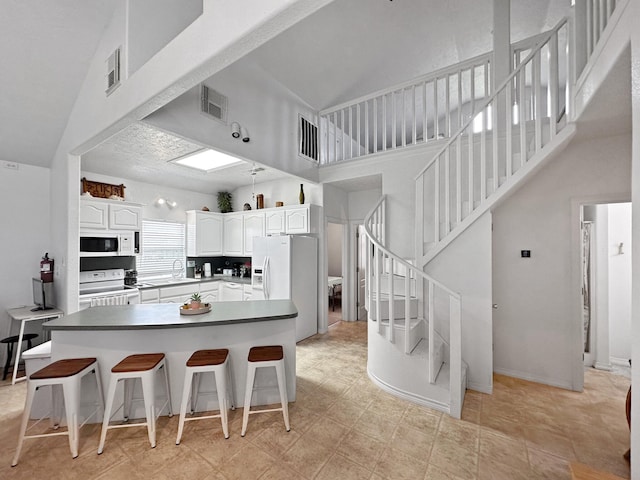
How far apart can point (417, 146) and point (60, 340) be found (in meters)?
4.37

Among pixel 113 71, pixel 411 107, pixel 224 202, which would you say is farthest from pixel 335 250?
pixel 113 71

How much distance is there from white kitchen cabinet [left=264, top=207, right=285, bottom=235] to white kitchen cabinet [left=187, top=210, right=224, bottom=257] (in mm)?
1274

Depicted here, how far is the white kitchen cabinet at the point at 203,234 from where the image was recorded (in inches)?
203

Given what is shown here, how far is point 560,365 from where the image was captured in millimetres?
2908

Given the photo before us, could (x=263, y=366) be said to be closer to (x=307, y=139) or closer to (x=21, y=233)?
(x=307, y=139)

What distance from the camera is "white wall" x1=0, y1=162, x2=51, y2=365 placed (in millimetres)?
3342

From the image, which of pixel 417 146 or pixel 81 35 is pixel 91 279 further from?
pixel 417 146

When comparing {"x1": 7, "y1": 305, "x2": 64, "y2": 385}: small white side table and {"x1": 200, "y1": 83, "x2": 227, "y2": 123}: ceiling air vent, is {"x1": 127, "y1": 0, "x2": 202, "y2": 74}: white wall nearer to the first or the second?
{"x1": 200, "y1": 83, "x2": 227, "y2": 123}: ceiling air vent

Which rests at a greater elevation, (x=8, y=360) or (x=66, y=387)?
(x=66, y=387)

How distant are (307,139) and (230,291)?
3115 millimetres

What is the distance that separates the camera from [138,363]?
6.70 ft

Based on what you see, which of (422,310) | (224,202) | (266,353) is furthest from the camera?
(224,202)

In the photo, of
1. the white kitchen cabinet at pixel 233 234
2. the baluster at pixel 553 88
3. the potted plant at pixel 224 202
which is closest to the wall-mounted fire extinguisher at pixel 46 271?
the white kitchen cabinet at pixel 233 234

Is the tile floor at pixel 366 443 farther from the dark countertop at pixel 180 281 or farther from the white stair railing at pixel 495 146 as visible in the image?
the dark countertop at pixel 180 281
